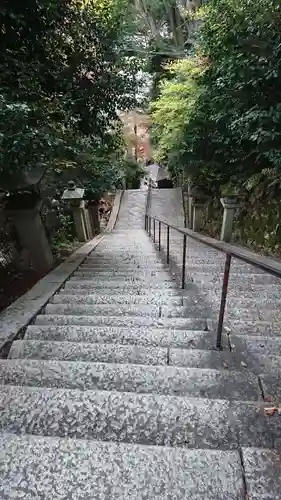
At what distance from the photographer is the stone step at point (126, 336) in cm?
197

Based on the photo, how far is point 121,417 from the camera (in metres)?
1.23

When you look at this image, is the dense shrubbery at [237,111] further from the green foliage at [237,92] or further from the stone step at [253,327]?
the stone step at [253,327]

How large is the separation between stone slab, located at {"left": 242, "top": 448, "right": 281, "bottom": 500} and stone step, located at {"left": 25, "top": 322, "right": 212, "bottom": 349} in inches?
35.9

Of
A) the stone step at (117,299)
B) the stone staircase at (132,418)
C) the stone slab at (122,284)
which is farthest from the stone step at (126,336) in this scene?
the stone slab at (122,284)

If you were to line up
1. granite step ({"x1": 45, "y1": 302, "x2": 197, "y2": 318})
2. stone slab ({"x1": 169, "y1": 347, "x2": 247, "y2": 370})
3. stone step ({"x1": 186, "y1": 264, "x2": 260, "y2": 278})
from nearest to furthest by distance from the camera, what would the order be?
stone slab ({"x1": 169, "y1": 347, "x2": 247, "y2": 370}) → granite step ({"x1": 45, "y1": 302, "x2": 197, "y2": 318}) → stone step ({"x1": 186, "y1": 264, "x2": 260, "y2": 278})

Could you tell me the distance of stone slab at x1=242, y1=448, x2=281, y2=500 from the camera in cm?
90

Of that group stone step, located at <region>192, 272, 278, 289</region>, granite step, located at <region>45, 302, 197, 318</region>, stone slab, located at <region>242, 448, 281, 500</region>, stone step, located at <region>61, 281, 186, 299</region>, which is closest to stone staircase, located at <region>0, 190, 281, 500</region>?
stone slab, located at <region>242, 448, 281, 500</region>

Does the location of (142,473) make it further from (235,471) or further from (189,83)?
(189,83)

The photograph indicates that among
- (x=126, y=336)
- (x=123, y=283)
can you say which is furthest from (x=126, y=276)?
(x=126, y=336)

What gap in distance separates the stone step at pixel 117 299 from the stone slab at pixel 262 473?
67.7 inches

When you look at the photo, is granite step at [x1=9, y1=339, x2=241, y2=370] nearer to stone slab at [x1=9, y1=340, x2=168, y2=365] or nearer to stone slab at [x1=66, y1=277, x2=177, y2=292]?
stone slab at [x1=9, y1=340, x2=168, y2=365]

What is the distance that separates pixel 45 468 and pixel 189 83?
303 inches

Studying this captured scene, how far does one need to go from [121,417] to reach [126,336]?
811mm

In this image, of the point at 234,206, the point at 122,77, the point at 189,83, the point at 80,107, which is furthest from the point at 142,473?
the point at 189,83
